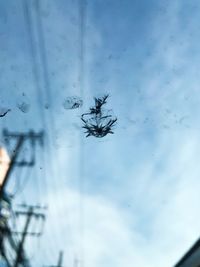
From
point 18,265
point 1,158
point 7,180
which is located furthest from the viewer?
point 1,158

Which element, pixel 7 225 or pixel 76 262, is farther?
pixel 76 262

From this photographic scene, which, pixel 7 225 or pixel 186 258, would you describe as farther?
pixel 186 258

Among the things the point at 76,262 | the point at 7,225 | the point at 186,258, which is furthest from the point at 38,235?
the point at 76,262

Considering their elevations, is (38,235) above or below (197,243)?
below

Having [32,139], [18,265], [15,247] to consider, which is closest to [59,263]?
[18,265]

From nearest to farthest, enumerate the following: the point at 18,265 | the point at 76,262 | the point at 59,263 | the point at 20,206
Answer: the point at 18,265 < the point at 20,206 < the point at 59,263 < the point at 76,262

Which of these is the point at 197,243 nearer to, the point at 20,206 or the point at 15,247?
the point at 15,247

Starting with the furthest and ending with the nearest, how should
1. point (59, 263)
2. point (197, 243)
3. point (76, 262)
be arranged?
point (76, 262)
point (59, 263)
point (197, 243)

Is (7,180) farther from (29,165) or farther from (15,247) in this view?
(15,247)

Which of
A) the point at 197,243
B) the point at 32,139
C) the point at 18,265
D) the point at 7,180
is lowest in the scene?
the point at 18,265
